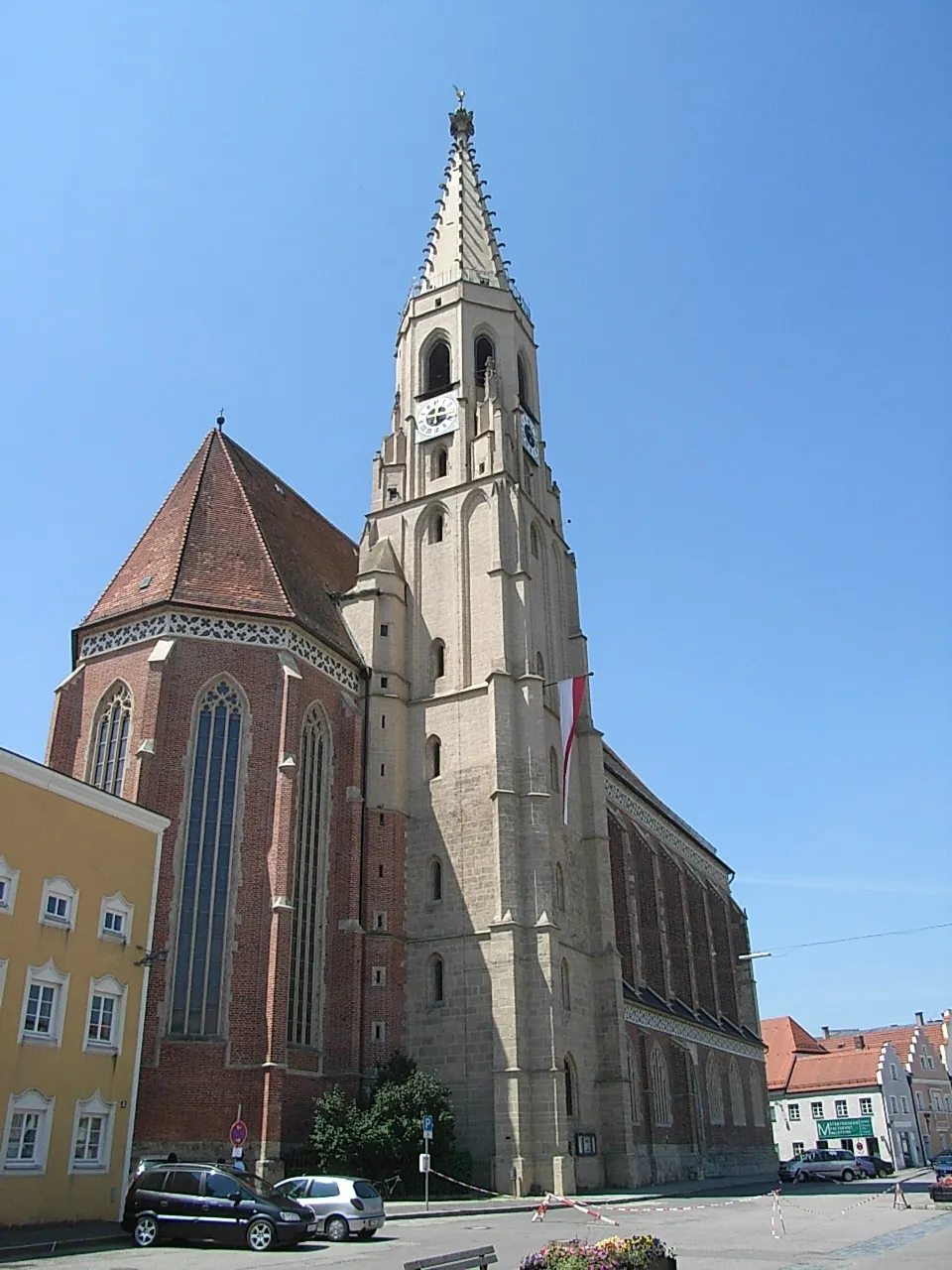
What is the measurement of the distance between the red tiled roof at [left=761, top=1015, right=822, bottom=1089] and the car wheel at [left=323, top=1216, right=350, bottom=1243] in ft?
174

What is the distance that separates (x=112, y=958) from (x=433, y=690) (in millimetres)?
17590

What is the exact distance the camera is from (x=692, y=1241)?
1764cm

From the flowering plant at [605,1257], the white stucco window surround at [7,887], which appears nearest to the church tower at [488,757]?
the white stucco window surround at [7,887]

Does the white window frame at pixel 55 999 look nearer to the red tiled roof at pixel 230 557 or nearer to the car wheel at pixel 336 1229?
the car wheel at pixel 336 1229

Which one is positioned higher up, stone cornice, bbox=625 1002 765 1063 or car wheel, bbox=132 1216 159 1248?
stone cornice, bbox=625 1002 765 1063

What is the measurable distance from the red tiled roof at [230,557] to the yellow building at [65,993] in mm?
11844

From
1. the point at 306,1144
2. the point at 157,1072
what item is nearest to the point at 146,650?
the point at 157,1072

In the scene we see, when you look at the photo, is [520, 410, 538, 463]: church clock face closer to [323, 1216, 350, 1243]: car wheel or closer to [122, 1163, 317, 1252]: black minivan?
[323, 1216, 350, 1243]: car wheel

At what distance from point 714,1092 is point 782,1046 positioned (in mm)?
25306

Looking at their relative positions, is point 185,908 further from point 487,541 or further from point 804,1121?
point 804,1121

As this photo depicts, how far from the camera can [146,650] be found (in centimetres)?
3209

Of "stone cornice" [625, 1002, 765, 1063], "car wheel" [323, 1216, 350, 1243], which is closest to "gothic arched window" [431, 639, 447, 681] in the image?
"stone cornice" [625, 1002, 765, 1063]

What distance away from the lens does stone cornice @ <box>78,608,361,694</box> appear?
32.3m

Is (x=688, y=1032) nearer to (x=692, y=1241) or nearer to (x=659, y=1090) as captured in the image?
(x=659, y=1090)
